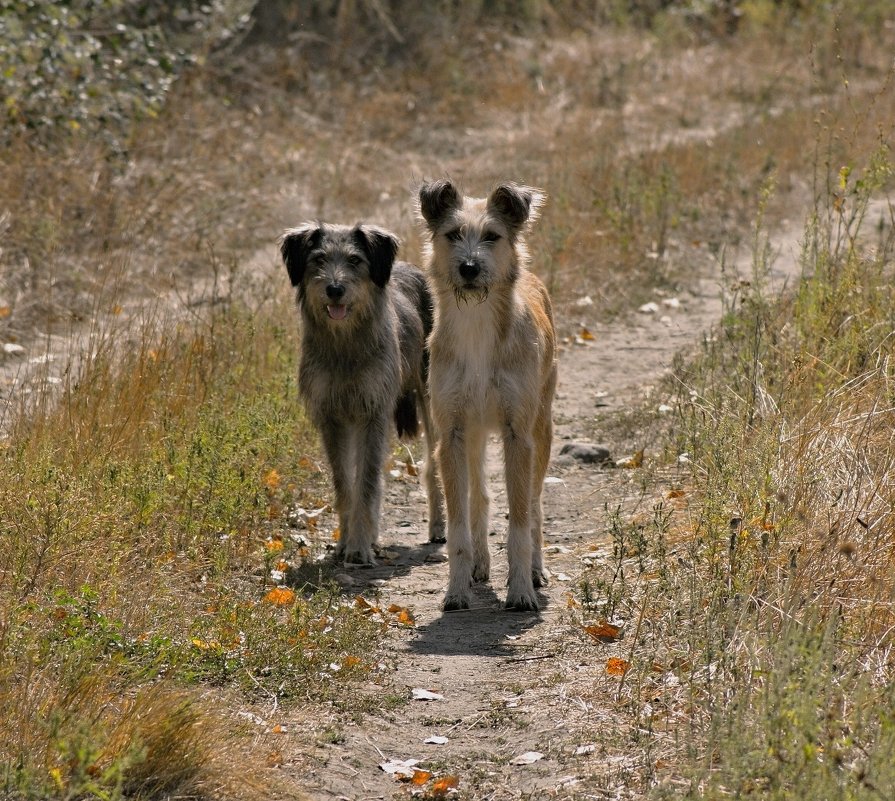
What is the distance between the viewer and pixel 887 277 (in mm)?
8109

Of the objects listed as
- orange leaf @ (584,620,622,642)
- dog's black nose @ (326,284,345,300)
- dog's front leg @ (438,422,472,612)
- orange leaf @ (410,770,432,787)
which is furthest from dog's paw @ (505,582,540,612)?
dog's black nose @ (326,284,345,300)

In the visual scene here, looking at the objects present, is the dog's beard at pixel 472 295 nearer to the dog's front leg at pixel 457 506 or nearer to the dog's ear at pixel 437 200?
the dog's ear at pixel 437 200

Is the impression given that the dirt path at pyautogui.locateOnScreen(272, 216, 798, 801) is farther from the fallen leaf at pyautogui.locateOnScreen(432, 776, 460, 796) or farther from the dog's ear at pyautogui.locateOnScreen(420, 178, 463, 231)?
the dog's ear at pyautogui.locateOnScreen(420, 178, 463, 231)

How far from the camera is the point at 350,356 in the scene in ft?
22.9

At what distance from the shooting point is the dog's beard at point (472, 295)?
237 inches

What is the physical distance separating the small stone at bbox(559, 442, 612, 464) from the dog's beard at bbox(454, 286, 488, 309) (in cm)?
243

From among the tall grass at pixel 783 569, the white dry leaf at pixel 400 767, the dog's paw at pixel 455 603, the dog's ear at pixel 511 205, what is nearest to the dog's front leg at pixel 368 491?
the dog's paw at pixel 455 603

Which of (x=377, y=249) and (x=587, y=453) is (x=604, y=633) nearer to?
(x=377, y=249)

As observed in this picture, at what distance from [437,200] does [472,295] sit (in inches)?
19.3

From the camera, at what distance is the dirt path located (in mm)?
4398

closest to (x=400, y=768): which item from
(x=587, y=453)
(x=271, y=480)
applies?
(x=271, y=480)

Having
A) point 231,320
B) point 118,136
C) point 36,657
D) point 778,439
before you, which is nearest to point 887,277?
point 778,439

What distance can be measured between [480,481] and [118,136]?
8.04 metres

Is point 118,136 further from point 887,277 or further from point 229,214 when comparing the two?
point 887,277
